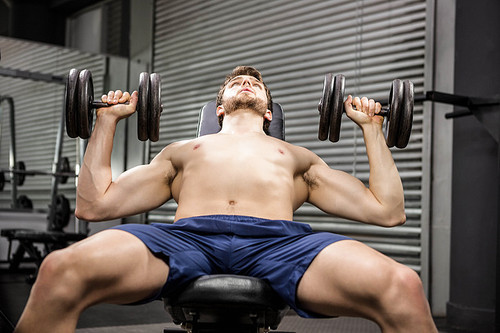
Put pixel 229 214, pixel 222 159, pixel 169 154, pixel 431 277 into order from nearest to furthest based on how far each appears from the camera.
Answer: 1. pixel 229 214
2. pixel 222 159
3. pixel 169 154
4. pixel 431 277

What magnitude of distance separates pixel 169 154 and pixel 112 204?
0.96 feet

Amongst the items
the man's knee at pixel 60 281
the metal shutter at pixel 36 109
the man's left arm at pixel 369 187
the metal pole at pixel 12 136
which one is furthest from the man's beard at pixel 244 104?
the metal shutter at pixel 36 109

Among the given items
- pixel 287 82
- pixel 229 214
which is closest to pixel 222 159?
pixel 229 214

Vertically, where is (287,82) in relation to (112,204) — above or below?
above

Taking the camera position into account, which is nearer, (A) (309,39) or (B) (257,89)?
(B) (257,89)

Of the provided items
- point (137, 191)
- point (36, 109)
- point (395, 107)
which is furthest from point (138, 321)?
point (36, 109)

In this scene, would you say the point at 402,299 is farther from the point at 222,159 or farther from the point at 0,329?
the point at 0,329

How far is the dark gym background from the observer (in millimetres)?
3156

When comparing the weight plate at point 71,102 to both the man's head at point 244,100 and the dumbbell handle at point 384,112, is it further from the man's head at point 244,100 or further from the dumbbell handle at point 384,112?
the dumbbell handle at point 384,112

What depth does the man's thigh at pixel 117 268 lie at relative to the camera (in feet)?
4.64

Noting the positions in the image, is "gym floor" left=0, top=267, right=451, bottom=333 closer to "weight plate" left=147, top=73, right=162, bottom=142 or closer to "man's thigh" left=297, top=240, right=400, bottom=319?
"weight plate" left=147, top=73, right=162, bottom=142

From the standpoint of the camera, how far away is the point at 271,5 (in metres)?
4.57

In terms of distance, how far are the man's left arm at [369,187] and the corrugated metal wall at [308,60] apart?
174cm

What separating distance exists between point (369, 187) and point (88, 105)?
0.97 meters
